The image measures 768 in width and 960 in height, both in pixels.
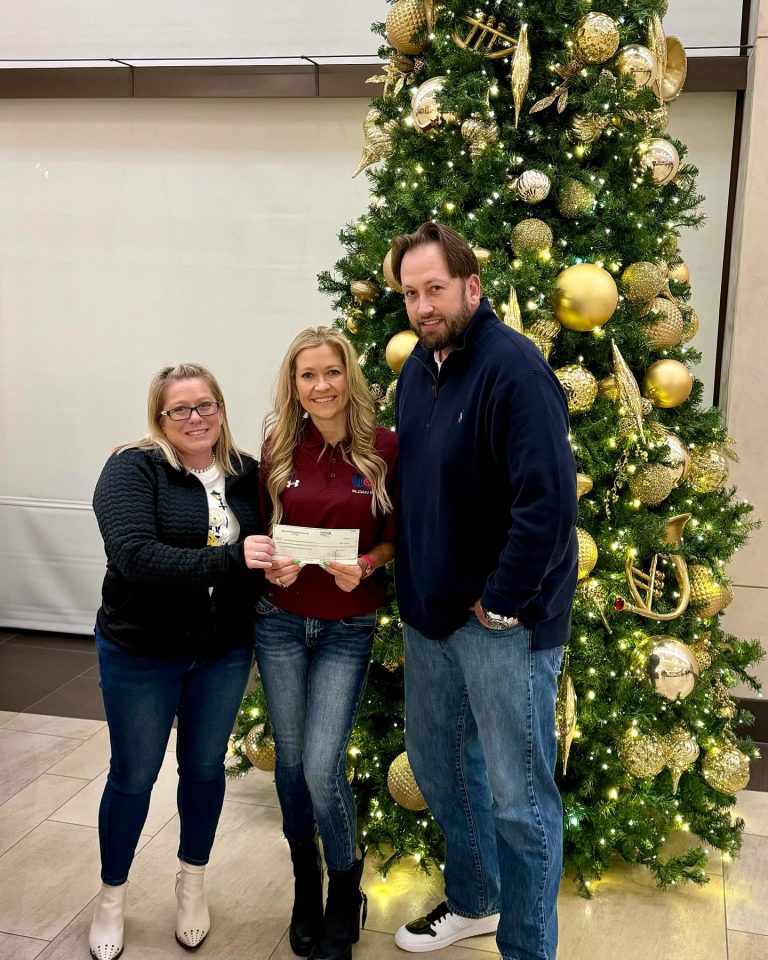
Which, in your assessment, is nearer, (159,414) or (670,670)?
(159,414)

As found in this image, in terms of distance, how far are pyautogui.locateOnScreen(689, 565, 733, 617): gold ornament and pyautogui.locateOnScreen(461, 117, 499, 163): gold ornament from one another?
153cm

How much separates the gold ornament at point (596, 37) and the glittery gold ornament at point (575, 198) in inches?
13.9

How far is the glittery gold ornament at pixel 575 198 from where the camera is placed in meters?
2.72

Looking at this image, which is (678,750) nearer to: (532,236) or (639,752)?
(639,752)

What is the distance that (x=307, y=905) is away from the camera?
2.55 meters

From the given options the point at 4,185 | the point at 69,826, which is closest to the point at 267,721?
the point at 69,826

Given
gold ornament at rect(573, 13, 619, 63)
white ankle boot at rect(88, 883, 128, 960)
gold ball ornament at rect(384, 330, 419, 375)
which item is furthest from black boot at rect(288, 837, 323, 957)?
gold ornament at rect(573, 13, 619, 63)

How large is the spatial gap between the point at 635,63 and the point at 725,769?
234 cm

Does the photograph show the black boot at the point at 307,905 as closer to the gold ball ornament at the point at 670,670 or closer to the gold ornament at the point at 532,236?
the gold ball ornament at the point at 670,670

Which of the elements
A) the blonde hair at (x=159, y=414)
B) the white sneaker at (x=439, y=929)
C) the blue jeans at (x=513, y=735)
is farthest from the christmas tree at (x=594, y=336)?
the blonde hair at (x=159, y=414)

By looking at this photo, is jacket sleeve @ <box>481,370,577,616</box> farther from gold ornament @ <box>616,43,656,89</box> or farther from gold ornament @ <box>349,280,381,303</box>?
gold ornament @ <box>616,43,656,89</box>

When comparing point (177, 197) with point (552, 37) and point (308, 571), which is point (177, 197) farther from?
point (308, 571)

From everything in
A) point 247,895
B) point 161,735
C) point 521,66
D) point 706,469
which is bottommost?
point 247,895

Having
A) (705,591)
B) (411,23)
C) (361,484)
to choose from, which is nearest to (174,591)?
(361,484)
